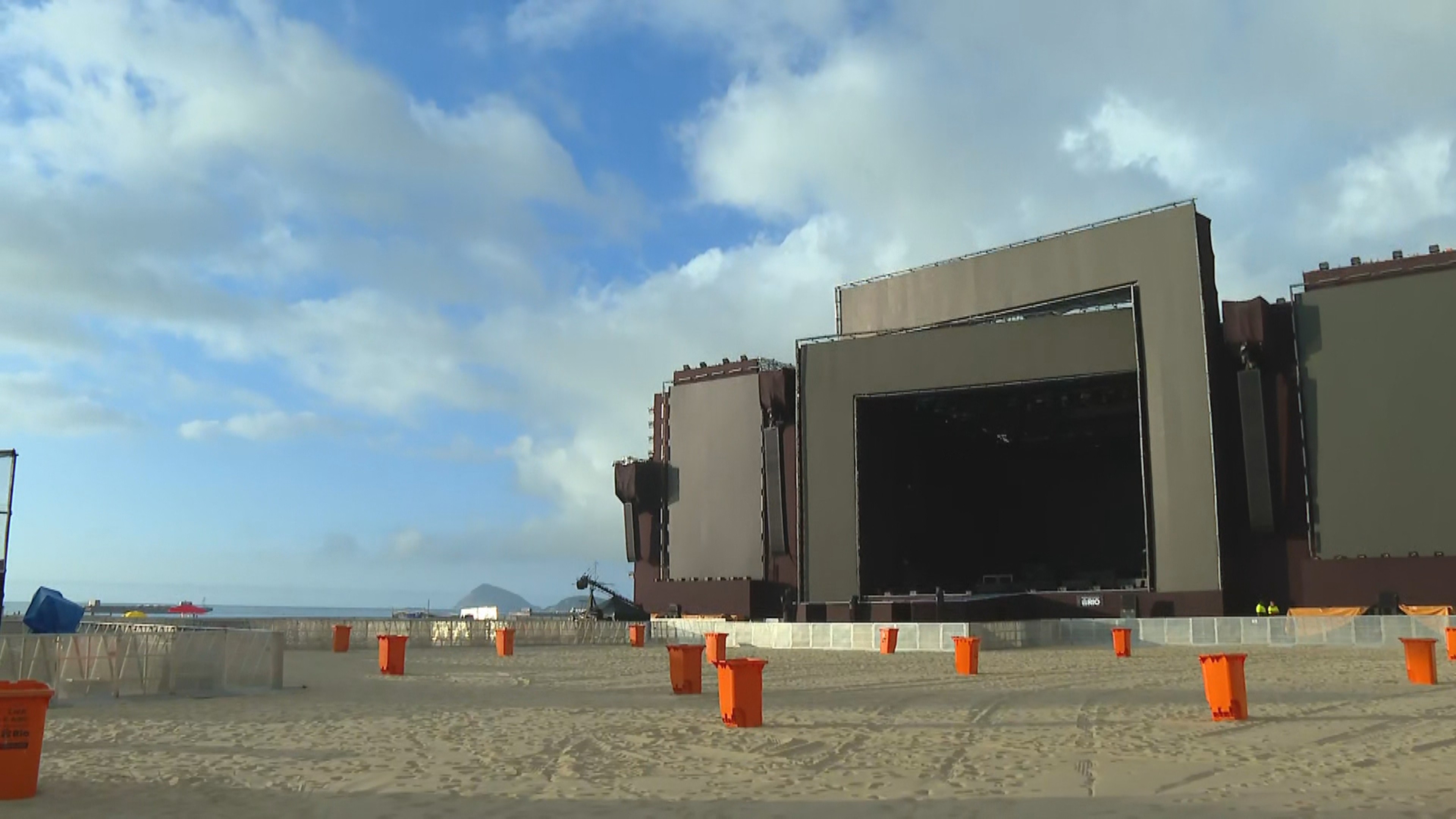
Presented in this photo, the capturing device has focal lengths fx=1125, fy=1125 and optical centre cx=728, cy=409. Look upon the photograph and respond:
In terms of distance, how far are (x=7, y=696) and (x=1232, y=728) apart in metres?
12.3

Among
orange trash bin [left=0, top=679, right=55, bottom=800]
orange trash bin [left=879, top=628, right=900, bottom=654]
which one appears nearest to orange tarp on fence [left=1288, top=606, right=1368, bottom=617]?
orange trash bin [left=879, top=628, right=900, bottom=654]

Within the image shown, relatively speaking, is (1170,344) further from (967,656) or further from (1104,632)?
(967,656)

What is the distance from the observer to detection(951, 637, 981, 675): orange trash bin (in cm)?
2264

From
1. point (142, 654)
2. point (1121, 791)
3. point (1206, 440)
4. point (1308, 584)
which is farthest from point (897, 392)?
point (1121, 791)

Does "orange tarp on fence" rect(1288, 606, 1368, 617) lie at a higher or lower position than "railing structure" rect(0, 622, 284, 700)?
lower

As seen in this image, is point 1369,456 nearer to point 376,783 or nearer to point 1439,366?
point 1439,366

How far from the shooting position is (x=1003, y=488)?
60.2 meters

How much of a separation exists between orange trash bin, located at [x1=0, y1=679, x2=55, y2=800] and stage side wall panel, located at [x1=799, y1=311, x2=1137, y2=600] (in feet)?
122

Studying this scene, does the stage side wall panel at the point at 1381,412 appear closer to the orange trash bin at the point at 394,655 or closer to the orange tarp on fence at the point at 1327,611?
the orange tarp on fence at the point at 1327,611

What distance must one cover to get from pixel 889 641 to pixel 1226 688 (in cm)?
1767

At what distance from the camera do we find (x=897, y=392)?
147 feet

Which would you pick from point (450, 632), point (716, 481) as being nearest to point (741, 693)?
point (450, 632)

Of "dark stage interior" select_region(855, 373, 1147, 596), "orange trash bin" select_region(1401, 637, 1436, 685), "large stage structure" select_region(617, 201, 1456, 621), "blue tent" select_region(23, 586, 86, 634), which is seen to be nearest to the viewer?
"orange trash bin" select_region(1401, 637, 1436, 685)

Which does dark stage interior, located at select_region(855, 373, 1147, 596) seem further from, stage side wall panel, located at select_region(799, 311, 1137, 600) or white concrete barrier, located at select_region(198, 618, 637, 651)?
white concrete barrier, located at select_region(198, 618, 637, 651)
